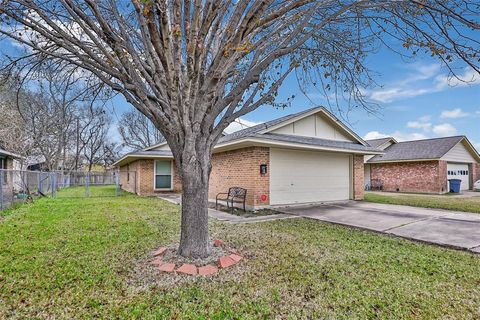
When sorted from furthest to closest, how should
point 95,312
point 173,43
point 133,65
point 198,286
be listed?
point 133,65 < point 173,43 < point 198,286 < point 95,312

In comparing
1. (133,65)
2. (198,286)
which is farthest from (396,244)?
(133,65)

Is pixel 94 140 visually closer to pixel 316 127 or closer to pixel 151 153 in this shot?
pixel 151 153

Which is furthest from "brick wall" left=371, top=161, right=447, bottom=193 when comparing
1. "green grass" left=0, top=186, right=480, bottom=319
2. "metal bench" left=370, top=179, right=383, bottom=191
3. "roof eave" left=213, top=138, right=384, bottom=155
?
"green grass" left=0, top=186, right=480, bottom=319

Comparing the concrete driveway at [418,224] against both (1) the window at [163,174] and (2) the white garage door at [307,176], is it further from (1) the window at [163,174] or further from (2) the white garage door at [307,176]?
(1) the window at [163,174]

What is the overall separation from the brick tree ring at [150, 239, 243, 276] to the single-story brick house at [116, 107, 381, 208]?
5.26 m

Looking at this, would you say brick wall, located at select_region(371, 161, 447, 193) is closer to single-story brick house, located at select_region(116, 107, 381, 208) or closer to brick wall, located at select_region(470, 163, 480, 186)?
brick wall, located at select_region(470, 163, 480, 186)

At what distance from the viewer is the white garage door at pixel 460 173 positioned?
19.9 meters

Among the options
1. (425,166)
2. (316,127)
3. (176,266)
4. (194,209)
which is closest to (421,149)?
(425,166)

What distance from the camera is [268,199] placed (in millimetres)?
10266

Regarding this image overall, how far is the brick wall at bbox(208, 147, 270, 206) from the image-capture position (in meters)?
10.0

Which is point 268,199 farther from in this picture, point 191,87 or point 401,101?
point 191,87

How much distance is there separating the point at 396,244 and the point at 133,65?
235 inches

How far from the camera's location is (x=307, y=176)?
11.4 meters

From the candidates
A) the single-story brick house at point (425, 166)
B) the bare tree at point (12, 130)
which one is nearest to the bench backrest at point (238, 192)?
the bare tree at point (12, 130)
